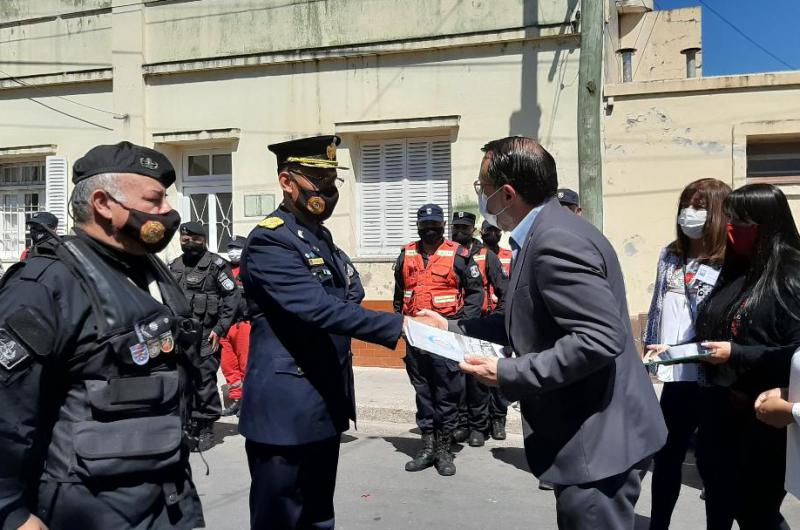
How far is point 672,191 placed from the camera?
8758mm

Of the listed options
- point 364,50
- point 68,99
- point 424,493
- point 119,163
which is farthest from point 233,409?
point 68,99

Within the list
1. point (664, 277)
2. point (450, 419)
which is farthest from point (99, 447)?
point (450, 419)

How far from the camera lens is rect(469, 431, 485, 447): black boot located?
20.5 ft

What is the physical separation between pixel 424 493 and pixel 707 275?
8.20 ft

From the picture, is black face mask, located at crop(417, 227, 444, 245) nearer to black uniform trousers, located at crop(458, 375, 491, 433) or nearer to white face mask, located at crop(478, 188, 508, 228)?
black uniform trousers, located at crop(458, 375, 491, 433)

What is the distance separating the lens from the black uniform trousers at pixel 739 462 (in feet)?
9.64

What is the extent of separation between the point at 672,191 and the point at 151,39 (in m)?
7.81

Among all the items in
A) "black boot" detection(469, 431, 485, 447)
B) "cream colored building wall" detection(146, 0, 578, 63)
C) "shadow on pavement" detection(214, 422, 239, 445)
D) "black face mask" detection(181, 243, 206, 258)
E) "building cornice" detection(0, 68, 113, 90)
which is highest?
"cream colored building wall" detection(146, 0, 578, 63)

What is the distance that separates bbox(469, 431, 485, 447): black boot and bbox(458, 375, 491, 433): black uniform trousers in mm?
48

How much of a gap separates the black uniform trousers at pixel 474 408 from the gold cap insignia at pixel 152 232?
4.40m

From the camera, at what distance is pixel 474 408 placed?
635 centimetres

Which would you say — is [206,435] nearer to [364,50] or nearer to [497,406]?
[497,406]

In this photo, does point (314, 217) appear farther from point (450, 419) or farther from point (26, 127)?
point (26, 127)

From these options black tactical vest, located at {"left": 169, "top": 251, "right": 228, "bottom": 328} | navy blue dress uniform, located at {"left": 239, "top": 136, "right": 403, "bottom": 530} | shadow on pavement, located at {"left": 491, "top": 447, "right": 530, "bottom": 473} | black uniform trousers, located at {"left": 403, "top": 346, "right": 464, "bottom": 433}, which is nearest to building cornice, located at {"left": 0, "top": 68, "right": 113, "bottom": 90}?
black tactical vest, located at {"left": 169, "top": 251, "right": 228, "bottom": 328}
